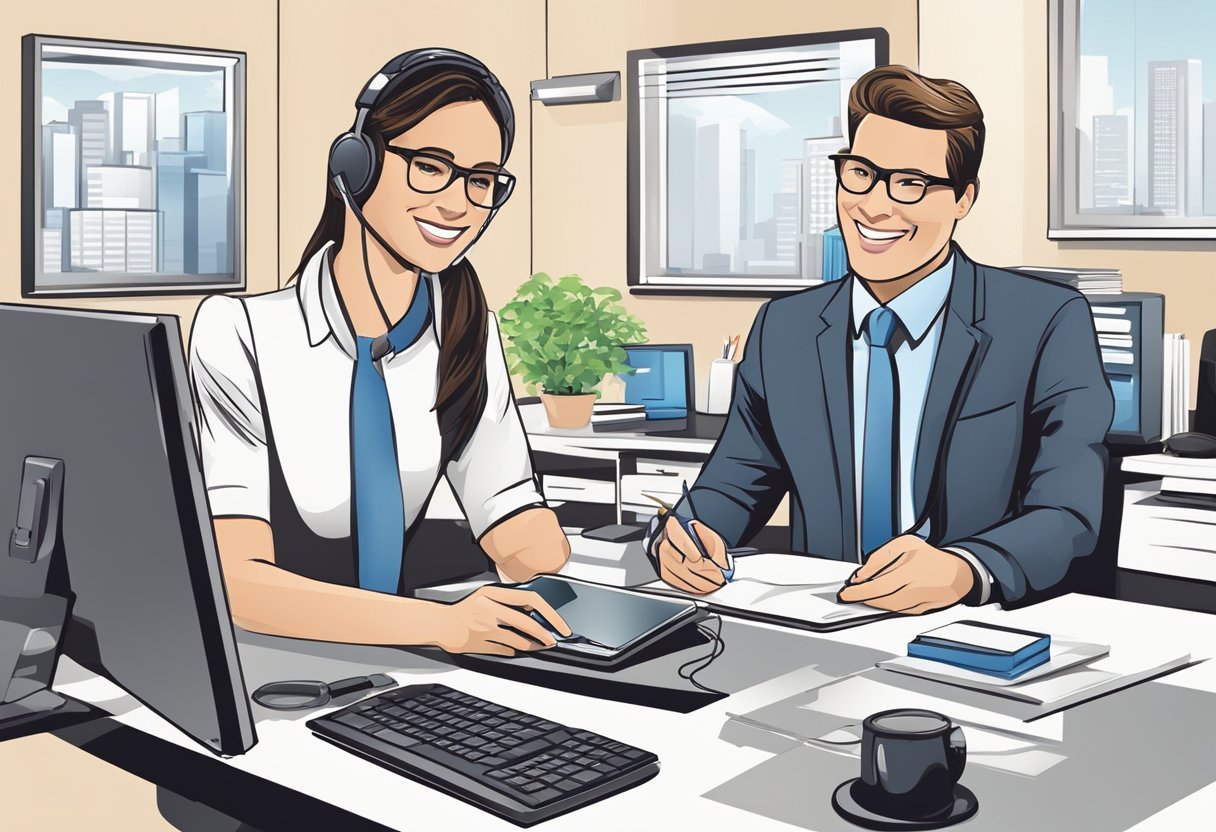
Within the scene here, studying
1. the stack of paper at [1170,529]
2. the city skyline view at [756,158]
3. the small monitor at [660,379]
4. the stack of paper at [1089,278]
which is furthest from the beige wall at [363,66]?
the stack of paper at [1170,529]

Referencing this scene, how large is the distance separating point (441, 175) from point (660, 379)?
7.69 feet

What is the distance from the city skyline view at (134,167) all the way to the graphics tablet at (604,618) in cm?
288

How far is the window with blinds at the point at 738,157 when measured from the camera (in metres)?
4.36

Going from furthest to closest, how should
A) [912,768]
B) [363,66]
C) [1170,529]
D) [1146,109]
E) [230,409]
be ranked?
[363,66] → [1146,109] → [1170,529] → [230,409] → [912,768]

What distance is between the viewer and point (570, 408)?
4.02m

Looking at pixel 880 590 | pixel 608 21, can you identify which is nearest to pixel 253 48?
pixel 608 21

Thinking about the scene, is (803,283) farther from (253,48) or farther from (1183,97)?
(253,48)

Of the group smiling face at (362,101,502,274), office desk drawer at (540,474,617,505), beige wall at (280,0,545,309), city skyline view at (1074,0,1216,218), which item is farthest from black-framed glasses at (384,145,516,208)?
beige wall at (280,0,545,309)

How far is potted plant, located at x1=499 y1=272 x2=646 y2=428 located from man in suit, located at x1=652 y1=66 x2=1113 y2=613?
4.92 feet

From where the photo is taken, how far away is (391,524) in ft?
6.79

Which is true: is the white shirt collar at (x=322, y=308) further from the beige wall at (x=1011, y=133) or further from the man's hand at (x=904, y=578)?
the beige wall at (x=1011, y=133)

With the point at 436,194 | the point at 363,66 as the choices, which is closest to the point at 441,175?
the point at 436,194

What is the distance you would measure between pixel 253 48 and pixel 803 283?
6.78ft

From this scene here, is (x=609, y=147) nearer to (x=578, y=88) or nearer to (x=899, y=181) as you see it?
(x=578, y=88)
